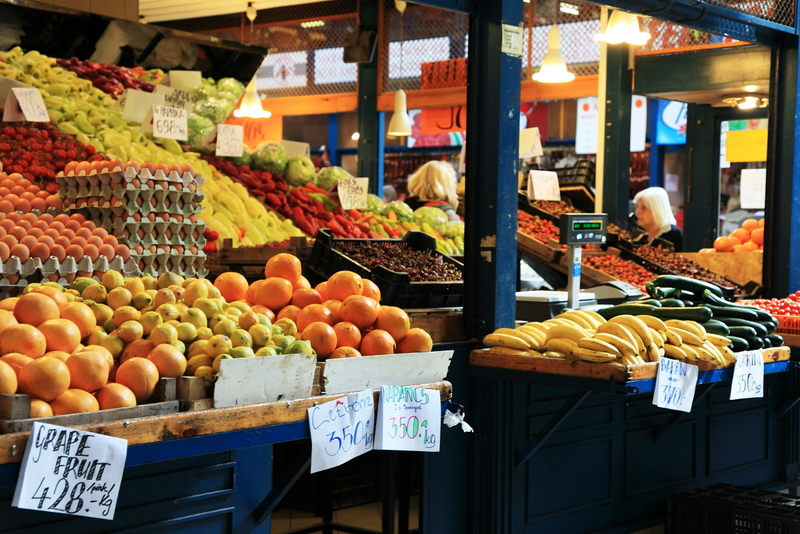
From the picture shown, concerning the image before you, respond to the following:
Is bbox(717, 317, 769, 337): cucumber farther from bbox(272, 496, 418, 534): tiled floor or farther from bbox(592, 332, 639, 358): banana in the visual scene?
bbox(272, 496, 418, 534): tiled floor

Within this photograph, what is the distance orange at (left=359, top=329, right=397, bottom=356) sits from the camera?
9.36ft

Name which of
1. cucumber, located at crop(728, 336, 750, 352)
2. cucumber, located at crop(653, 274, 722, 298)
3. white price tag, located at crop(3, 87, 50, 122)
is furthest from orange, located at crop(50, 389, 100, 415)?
white price tag, located at crop(3, 87, 50, 122)

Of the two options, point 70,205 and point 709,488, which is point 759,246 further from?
point 70,205

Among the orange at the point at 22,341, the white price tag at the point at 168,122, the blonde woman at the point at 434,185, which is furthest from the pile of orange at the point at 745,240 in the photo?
the orange at the point at 22,341

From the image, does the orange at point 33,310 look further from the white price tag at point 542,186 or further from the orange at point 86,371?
the white price tag at point 542,186

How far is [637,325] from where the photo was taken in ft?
12.1

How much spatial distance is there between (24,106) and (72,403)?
12.6ft

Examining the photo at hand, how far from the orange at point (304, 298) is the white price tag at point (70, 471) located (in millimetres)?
1085

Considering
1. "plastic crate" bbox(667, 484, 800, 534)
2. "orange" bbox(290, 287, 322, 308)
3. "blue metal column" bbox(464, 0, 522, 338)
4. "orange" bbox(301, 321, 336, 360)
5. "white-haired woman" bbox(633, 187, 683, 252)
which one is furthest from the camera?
"white-haired woman" bbox(633, 187, 683, 252)

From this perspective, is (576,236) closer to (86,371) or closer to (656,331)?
(656,331)

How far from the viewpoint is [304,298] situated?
9.99 ft

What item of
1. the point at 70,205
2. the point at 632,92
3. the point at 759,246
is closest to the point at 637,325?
the point at 70,205

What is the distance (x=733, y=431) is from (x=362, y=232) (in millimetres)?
2703

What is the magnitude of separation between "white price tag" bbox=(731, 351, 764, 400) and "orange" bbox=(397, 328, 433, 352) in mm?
1627
